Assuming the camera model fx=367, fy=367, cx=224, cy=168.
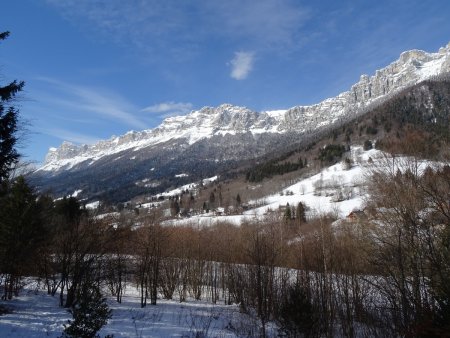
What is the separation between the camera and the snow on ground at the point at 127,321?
46.0ft

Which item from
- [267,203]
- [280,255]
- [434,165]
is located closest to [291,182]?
[267,203]

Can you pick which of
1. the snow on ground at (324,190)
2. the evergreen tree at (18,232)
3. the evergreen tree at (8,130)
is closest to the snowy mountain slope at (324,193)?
the snow on ground at (324,190)

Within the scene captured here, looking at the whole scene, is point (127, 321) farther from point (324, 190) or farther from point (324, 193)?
point (324, 190)

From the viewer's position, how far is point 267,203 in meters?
142

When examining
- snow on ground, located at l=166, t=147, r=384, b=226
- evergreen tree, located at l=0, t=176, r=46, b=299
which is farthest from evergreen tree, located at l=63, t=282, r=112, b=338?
snow on ground, located at l=166, t=147, r=384, b=226

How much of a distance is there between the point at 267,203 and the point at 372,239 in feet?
418

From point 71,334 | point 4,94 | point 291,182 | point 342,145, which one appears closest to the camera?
point 71,334

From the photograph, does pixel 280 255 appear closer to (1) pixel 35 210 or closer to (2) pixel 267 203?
(1) pixel 35 210

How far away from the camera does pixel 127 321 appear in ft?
59.1

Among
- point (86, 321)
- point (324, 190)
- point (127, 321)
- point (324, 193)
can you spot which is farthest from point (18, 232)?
point (324, 190)

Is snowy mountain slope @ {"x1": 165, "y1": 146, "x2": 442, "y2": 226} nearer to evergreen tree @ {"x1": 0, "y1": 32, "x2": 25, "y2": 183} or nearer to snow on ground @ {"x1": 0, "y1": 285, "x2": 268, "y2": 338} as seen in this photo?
snow on ground @ {"x1": 0, "y1": 285, "x2": 268, "y2": 338}

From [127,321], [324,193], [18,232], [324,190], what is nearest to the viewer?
[127,321]

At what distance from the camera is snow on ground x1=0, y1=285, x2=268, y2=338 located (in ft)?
46.0

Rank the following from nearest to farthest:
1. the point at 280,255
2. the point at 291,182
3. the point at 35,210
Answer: the point at 35,210 < the point at 280,255 < the point at 291,182
